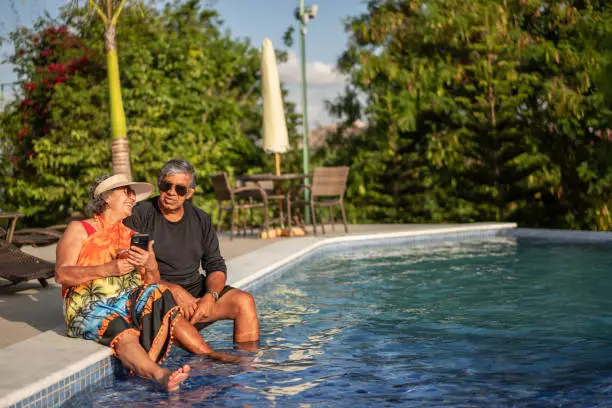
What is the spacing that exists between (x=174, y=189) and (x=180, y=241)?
1.19 feet

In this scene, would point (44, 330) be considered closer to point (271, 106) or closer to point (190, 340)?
point (190, 340)

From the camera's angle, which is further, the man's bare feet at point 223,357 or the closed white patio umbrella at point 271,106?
the closed white patio umbrella at point 271,106

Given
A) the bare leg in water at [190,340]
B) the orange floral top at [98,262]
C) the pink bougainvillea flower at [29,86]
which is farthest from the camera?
the pink bougainvillea flower at [29,86]

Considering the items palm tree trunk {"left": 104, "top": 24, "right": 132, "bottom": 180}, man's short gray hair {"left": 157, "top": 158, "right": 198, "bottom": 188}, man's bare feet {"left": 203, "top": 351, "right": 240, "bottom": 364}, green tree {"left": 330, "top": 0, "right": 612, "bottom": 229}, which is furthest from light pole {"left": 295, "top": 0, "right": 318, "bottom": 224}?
man's bare feet {"left": 203, "top": 351, "right": 240, "bottom": 364}

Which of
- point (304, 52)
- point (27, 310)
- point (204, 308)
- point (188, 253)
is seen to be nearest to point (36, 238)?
point (27, 310)

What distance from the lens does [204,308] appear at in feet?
16.2

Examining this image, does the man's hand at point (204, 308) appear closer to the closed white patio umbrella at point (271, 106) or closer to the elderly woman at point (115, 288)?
the elderly woman at point (115, 288)

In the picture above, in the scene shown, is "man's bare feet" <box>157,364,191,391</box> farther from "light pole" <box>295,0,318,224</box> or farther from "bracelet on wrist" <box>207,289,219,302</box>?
"light pole" <box>295,0,318,224</box>

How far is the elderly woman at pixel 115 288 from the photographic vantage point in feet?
14.4

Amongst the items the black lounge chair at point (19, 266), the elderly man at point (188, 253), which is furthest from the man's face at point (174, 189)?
the black lounge chair at point (19, 266)

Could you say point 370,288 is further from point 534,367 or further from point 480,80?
point 480,80

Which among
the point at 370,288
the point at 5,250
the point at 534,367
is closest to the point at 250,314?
the point at 534,367

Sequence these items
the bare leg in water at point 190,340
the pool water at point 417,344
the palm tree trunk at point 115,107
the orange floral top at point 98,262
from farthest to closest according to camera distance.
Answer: the palm tree trunk at point 115,107, the bare leg in water at point 190,340, the orange floral top at point 98,262, the pool water at point 417,344

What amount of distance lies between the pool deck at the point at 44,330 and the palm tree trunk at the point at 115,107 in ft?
5.32
